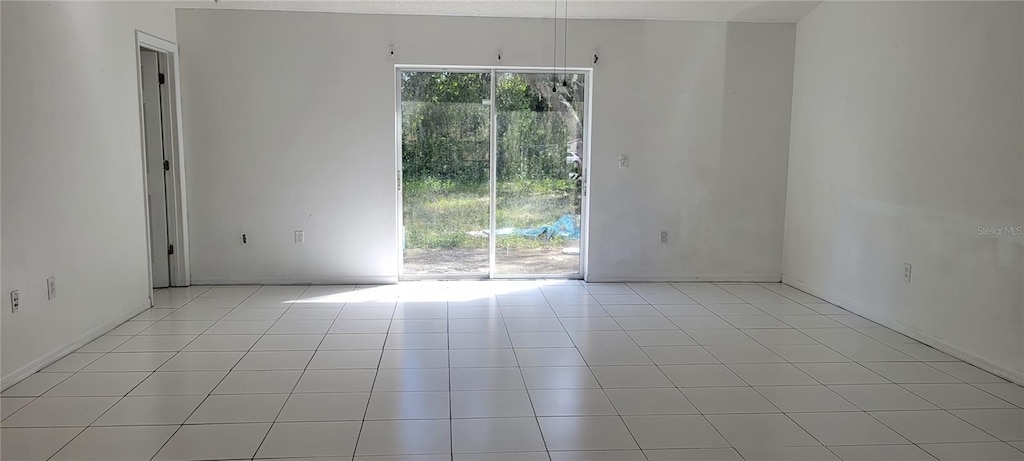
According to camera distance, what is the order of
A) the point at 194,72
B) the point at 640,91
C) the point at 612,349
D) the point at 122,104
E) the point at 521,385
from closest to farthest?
the point at 521,385, the point at 612,349, the point at 122,104, the point at 194,72, the point at 640,91

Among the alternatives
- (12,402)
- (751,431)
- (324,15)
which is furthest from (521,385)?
(324,15)

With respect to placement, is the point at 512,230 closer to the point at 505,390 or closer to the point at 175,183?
the point at 505,390

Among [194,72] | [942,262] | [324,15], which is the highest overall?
[324,15]

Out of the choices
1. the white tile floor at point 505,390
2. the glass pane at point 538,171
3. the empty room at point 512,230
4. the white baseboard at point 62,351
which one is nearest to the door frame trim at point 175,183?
the empty room at point 512,230

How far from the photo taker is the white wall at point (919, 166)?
315cm

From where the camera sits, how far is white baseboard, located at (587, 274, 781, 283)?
5371 mm

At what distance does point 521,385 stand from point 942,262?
8.40 ft

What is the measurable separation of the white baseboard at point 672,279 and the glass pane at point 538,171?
242mm

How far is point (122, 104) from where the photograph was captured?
3975mm

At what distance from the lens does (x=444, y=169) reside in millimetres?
5246

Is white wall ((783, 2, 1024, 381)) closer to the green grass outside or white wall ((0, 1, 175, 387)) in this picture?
the green grass outside

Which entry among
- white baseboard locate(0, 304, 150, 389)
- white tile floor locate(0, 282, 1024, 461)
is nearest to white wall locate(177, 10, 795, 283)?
white tile floor locate(0, 282, 1024, 461)

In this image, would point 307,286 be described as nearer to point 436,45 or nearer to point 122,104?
point 122,104

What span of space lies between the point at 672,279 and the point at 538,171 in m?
1.50
